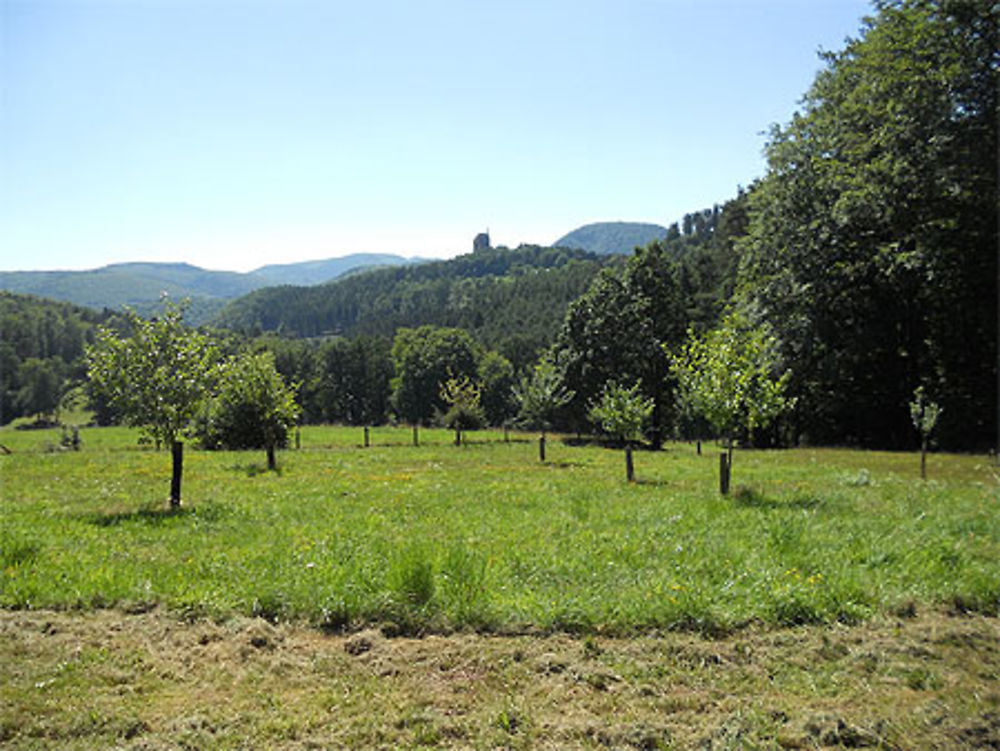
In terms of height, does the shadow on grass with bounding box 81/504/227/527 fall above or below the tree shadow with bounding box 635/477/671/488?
above

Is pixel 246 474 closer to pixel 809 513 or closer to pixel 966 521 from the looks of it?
pixel 809 513

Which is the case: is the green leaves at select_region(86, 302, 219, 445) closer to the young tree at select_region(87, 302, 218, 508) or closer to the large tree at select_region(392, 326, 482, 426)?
the young tree at select_region(87, 302, 218, 508)

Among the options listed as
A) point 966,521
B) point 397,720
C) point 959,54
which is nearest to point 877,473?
point 966,521

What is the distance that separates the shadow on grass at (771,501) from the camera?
15681 mm

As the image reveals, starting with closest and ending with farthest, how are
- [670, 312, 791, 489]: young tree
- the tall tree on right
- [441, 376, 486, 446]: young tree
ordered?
[670, 312, 791, 489]: young tree
the tall tree on right
[441, 376, 486, 446]: young tree

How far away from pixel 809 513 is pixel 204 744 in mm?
13290

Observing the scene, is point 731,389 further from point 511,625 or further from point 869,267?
point 869,267

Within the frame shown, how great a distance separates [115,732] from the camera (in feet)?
18.0

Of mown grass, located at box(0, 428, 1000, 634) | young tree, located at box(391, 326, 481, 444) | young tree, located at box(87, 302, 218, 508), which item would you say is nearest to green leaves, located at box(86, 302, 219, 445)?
young tree, located at box(87, 302, 218, 508)

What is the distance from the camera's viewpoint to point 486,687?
646 centimetres

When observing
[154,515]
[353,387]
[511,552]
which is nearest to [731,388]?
[511,552]

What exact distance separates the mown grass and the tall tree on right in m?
15.7

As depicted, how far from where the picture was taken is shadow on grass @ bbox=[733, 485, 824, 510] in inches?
617

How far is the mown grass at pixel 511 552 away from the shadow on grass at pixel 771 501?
0.14 m
